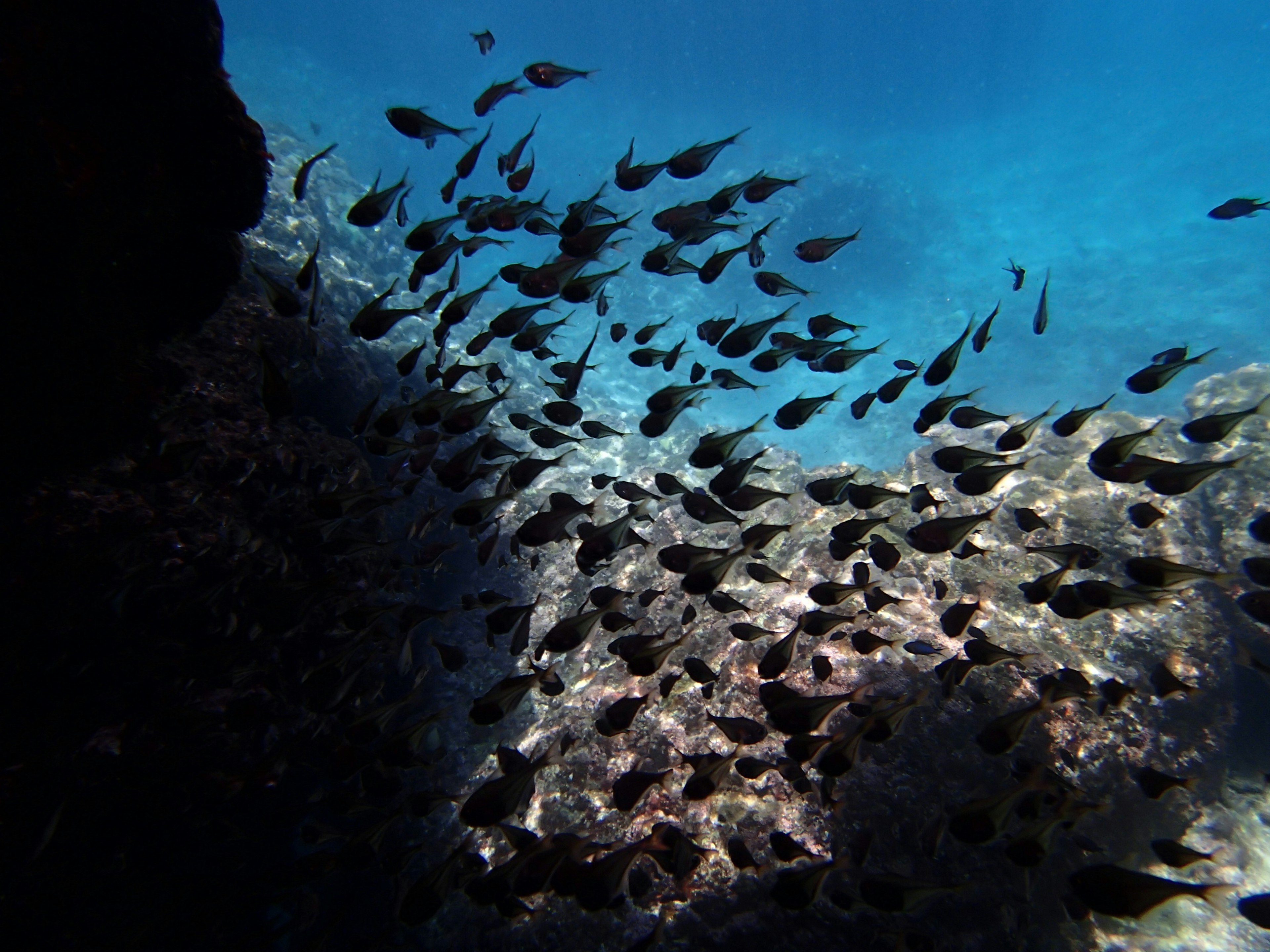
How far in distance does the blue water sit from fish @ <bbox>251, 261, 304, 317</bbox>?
21822mm

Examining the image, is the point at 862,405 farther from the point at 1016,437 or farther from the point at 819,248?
the point at 819,248

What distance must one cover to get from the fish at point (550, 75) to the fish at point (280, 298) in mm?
2882

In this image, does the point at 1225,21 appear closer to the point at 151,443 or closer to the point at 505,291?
the point at 505,291

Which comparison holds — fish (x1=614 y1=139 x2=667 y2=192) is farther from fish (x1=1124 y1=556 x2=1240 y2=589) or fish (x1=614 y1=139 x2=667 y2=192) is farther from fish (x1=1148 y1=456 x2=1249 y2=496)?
fish (x1=1124 y1=556 x2=1240 y2=589)

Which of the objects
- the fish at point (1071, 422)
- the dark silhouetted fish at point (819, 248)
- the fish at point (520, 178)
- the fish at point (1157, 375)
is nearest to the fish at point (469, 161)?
the fish at point (520, 178)

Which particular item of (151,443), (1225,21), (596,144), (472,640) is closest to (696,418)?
(472,640)

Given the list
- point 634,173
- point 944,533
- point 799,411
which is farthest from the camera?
point 634,173

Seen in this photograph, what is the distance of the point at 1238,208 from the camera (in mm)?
5688

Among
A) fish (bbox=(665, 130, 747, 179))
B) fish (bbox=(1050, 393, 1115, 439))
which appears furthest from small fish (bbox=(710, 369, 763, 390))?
fish (bbox=(1050, 393, 1115, 439))

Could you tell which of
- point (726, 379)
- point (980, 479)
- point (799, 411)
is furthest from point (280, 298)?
point (980, 479)

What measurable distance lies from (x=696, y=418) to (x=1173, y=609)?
2421 centimetres

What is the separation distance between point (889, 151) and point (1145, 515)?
7859 centimetres

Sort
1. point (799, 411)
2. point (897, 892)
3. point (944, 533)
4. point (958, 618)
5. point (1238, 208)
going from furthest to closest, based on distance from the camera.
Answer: point (1238, 208) < point (799, 411) < point (958, 618) < point (944, 533) < point (897, 892)

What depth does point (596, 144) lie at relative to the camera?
5494 centimetres
